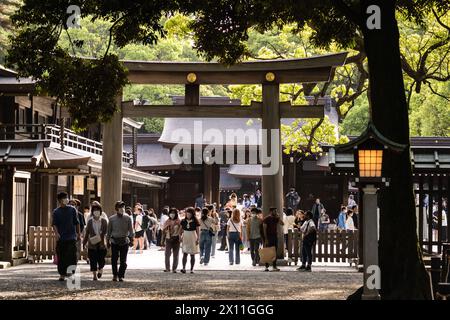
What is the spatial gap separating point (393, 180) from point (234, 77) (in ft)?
38.4

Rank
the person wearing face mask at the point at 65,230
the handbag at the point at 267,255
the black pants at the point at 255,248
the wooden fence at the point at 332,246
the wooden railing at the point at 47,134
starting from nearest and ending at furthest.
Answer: the person wearing face mask at the point at 65,230 < the handbag at the point at 267,255 < the black pants at the point at 255,248 < the wooden fence at the point at 332,246 < the wooden railing at the point at 47,134

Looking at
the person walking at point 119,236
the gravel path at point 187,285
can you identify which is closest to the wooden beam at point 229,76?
the gravel path at point 187,285

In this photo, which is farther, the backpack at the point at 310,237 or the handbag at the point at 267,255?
the backpack at the point at 310,237

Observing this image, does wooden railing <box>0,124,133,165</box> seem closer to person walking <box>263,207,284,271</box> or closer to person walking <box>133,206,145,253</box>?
person walking <box>133,206,145,253</box>

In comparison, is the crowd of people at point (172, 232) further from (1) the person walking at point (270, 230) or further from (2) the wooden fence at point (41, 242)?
(2) the wooden fence at point (41, 242)

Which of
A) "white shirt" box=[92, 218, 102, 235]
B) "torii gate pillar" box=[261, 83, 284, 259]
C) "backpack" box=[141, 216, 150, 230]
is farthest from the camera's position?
"backpack" box=[141, 216, 150, 230]

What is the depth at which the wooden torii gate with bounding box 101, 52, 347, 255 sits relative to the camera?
2578cm

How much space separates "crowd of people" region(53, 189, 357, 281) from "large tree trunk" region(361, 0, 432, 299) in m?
5.89

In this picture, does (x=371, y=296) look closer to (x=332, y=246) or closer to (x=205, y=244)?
(x=205, y=244)

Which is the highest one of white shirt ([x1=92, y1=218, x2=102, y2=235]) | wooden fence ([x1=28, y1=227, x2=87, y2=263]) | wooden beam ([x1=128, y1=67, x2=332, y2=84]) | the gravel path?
wooden beam ([x1=128, y1=67, x2=332, y2=84])

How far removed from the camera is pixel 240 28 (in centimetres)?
2092

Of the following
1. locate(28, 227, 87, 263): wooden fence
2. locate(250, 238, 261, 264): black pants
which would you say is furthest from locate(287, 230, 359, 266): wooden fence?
locate(28, 227, 87, 263): wooden fence

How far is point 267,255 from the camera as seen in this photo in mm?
24047

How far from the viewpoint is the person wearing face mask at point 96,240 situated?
19.7 meters
